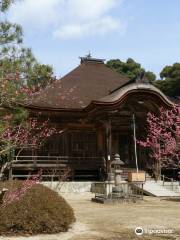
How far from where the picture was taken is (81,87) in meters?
29.0

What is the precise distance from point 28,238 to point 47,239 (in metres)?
0.43

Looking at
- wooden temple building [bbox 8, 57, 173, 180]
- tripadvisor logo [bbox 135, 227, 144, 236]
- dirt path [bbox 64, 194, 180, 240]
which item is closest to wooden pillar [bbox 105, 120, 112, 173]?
wooden temple building [bbox 8, 57, 173, 180]

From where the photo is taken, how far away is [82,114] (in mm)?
25938

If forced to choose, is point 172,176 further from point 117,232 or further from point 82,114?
point 117,232

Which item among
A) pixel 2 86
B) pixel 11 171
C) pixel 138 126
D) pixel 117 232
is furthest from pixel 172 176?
pixel 2 86

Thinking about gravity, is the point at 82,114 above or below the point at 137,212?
above

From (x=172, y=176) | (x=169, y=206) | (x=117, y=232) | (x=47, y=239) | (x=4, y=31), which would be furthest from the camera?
(x=172, y=176)

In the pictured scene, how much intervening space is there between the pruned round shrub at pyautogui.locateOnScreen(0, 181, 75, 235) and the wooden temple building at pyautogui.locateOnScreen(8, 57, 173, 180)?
41.6 ft

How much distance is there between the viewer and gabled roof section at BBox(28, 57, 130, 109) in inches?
1002

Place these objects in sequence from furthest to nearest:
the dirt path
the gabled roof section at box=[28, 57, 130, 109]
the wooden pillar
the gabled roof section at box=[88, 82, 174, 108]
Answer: the gabled roof section at box=[28, 57, 130, 109]
the wooden pillar
the gabled roof section at box=[88, 82, 174, 108]
the dirt path

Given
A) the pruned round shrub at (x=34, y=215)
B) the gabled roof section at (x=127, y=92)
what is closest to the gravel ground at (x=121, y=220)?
the pruned round shrub at (x=34, y=215)

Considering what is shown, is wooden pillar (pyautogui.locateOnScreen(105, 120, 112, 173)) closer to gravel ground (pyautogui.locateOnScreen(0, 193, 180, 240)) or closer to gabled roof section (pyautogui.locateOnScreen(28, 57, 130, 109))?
gabled roof section (pyautogui.locateOnScreen(28, 57, 130, 109))

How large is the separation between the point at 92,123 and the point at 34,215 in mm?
16841

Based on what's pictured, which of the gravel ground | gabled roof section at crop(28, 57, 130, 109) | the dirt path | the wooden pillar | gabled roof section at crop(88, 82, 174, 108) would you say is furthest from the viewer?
gabled roof section at crop(28, 57, 130, 109)
